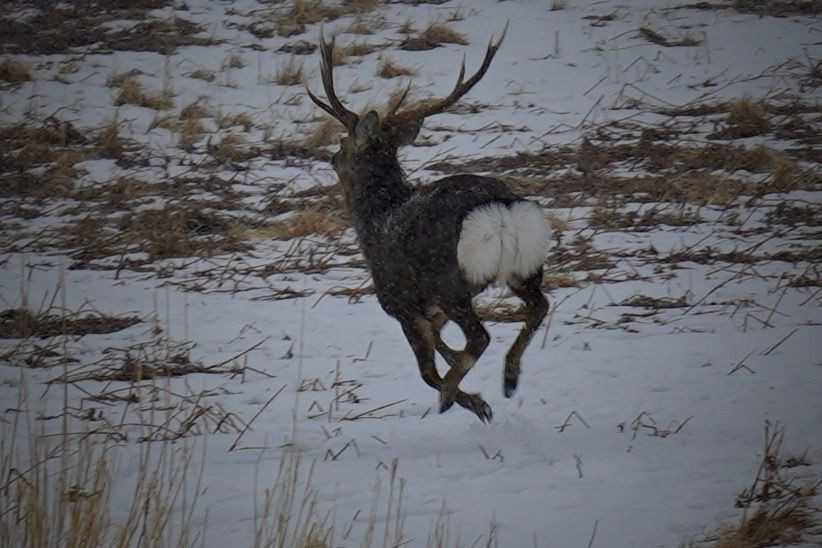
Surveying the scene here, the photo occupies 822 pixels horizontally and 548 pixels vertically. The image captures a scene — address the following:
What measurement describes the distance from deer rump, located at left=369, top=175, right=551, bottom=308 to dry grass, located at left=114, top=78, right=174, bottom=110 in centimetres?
821

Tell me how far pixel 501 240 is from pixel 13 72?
36.4ft

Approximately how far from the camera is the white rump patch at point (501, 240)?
4469mm

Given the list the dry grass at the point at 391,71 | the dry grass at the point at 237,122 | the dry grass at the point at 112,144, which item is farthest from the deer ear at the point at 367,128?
the dry grass at the point at 391,71

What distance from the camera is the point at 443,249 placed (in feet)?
15.9

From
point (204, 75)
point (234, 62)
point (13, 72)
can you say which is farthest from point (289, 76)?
point (13, 72)

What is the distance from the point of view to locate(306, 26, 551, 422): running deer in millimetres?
4531

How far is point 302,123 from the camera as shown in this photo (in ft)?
39.6

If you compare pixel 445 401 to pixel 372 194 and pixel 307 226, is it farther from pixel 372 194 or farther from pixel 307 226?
pixel 307 226

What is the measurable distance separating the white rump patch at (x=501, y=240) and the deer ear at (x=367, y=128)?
4.30 ft

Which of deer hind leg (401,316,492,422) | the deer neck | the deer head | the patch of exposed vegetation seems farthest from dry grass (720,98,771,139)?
the patch of exposed vegetation

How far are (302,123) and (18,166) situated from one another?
3533 millimetres

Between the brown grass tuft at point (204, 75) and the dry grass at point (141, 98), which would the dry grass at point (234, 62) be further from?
the dry grass at point (141, 98)

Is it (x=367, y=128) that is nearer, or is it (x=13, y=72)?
(x=367, y=128)

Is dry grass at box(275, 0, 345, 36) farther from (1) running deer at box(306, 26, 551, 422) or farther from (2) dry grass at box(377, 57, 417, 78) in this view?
(1) running deer at box(306, 26, 551, 422)
